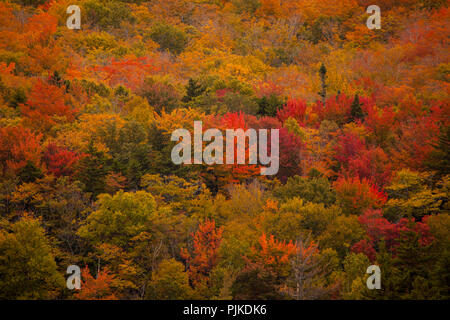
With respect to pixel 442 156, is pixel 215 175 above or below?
below

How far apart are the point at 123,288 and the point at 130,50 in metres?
45.8

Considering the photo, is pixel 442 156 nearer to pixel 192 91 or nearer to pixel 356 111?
pixel 356 111

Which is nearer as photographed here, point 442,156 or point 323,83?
point 442,156

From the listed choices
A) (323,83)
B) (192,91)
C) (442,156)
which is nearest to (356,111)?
(323,83)

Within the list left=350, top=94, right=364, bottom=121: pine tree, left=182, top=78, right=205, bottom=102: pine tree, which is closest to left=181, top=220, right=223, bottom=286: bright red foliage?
left=182, top=78, right=205, bottom=102: pine tree

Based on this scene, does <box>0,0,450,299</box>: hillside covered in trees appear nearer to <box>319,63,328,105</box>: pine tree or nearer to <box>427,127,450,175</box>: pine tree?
<box>427,127,450,175</box>: pine tree

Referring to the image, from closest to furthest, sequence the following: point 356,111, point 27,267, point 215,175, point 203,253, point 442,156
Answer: point 27,267
point 203,253
point 442,156
point 215,175
point 356,111

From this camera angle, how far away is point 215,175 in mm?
42125

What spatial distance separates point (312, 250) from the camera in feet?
95.7

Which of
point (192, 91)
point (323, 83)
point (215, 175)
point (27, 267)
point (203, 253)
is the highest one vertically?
point (323, 83)

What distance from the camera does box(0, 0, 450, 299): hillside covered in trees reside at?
28.9m

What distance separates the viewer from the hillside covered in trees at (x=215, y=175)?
94.8 ft
